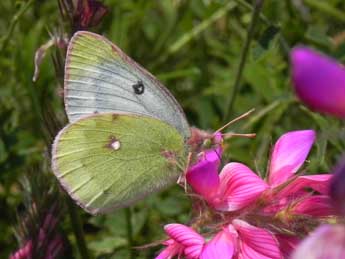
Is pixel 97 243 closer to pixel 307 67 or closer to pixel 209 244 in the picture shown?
pixel 209 244

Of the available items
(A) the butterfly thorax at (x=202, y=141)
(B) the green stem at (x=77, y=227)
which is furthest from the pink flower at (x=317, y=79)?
(B) the green stem at (x=77, y=227)


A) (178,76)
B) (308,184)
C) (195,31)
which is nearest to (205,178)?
(308,184)

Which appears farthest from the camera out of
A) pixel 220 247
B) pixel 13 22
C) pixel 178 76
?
pixel 178 76

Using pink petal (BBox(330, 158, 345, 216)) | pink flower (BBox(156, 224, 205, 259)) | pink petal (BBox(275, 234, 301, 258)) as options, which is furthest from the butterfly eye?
pink petal (BBox(330, 158, 345, 216))

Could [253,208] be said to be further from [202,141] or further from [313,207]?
[202,141]

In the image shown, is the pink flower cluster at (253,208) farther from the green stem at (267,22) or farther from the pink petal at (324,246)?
the green stem at (267,22)

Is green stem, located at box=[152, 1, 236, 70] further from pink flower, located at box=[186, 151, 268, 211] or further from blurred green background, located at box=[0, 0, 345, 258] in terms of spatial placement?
pink flower, located at box=[186, 151, 268, 211]
